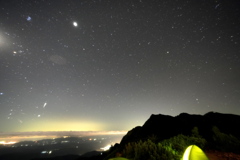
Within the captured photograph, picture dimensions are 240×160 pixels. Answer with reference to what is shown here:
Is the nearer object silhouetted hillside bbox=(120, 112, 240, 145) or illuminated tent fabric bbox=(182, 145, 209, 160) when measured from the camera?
illuminated tent fabric bbox=(182, 145, 209, 160)

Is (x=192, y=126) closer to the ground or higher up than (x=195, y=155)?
higher up

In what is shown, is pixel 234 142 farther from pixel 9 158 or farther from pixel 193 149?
pixel 9 158

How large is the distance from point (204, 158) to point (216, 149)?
471 cm

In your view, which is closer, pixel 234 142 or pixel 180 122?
pixel 234 142

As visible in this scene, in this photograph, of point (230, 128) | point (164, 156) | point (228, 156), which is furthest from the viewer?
point (230, 128)

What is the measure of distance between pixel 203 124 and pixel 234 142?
615 centimetres

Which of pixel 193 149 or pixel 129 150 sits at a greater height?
pixel 193 149

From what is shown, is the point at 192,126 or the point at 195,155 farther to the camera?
the point at 192,126

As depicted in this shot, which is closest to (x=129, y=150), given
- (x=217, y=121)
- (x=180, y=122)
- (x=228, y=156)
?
(x=228, y=156)

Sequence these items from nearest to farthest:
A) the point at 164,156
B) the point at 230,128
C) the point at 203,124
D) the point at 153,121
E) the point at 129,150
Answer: the point at 164,156
the point at 129,150
the point at 230,128
the point at 203,124
the point at 153,121

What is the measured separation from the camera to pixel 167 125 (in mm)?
14477

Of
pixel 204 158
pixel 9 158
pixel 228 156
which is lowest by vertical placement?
pixel 9 158

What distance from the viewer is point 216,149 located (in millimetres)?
6766

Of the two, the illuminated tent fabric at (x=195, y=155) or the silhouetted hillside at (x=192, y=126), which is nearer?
A: the illuminated tent fabric at (x=195, y=155)
